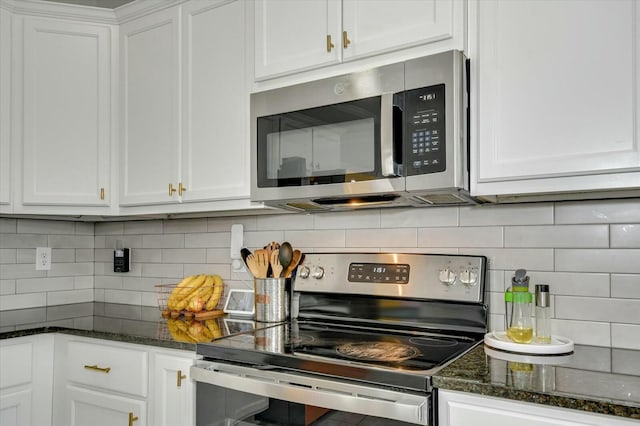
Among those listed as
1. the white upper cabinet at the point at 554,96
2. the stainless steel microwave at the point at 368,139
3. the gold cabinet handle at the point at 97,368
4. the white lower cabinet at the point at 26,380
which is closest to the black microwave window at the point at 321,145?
the stainless steel microwave at the point at 368,139

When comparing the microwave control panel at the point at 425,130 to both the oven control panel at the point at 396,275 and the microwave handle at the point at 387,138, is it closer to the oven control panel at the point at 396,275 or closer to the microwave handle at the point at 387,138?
the microwave handle at the point at 387,138

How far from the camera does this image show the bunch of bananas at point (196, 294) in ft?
7.44

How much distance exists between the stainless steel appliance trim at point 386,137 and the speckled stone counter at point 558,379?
60 cm

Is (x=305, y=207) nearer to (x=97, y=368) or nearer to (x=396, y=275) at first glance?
(x=396, y=275)

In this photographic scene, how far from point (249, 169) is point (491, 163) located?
914mm

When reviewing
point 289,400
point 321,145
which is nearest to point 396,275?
point 321,145

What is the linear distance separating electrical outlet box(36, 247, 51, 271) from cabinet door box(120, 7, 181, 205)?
2.15 feet

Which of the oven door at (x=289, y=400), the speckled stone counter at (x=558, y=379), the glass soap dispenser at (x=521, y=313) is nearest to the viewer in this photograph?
the speckled stone counter at (x=558, y=379)

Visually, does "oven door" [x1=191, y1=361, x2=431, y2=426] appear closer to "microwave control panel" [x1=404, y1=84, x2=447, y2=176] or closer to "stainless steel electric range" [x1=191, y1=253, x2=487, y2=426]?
"stainless steel electric range" [x1=191, y1=253, x2=487, y2=426]

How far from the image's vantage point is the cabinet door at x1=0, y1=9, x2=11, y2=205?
7.40ft

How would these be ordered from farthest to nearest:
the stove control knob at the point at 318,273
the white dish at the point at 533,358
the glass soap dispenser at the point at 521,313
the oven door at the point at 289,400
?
the stove control knob at the point at 318,273 → the glass soap dispenser at the point at 521,313 → the white dish at the point at 533,358 → the oven door at the point at 289,400

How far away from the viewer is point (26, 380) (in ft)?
6.70

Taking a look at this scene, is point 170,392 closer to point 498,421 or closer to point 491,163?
point 498,421

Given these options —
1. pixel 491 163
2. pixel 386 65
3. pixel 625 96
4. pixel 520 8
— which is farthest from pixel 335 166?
pixel 625 96
